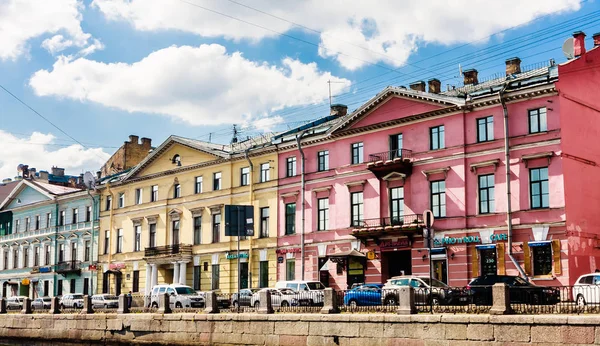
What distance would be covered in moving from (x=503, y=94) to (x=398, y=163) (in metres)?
6.59

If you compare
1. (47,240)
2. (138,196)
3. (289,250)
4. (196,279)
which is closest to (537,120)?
(289,250)

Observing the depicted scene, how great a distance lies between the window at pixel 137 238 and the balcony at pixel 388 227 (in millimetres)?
19516

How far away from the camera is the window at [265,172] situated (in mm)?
47719

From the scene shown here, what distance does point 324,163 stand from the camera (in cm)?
4506

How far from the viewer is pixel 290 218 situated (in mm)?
46375

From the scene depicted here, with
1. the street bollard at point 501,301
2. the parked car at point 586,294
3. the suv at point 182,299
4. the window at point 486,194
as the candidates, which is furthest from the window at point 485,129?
the street bollard at point 501,301

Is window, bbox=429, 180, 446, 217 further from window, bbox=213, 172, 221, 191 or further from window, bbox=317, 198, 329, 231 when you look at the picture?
window, bbox=213, 172, 221, 191

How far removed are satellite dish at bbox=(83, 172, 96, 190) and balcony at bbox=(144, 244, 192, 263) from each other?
329 inches

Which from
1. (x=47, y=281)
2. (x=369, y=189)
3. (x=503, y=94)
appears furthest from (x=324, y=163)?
(x=47, y=281)

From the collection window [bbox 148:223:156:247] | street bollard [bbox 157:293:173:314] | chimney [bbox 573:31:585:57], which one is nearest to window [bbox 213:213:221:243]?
window [bbox 148:223:156:247]

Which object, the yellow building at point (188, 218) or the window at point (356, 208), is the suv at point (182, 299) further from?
the window at point (356, 208)

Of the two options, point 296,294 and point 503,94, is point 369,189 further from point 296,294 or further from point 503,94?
point 296,294

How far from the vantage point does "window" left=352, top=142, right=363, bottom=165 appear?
43.1 meters

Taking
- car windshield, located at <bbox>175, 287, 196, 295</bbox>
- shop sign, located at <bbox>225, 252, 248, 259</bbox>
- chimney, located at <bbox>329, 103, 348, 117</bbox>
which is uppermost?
chimney, located at <bbox>329, 103, 348, 117</bbox>
